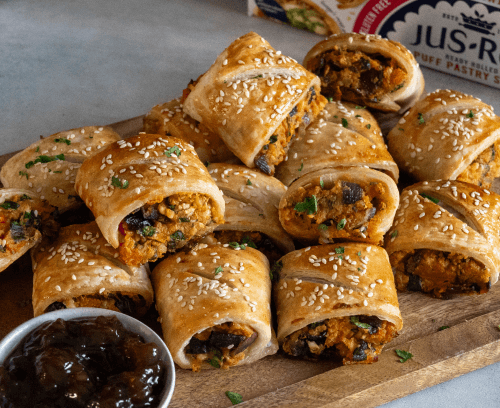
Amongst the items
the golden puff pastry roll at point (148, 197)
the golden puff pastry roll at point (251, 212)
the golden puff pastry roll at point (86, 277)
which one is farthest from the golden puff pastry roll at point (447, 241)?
the golden puff pastry roll at point (86, 277)

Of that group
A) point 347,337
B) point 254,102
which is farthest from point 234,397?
point 254,102

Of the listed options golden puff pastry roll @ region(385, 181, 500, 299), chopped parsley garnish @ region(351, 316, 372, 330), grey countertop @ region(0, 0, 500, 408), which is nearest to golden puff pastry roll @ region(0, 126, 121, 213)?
grey countertop @ region(0, 0, 500, 408)

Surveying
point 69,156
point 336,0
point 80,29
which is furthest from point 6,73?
point 336,0

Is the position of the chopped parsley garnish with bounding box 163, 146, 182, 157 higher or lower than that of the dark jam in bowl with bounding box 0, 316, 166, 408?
higher

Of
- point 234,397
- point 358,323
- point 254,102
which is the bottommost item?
point 234,397

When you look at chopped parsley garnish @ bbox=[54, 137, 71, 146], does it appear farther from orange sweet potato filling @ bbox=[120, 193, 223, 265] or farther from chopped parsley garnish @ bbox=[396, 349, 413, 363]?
chopped parsley garnish @ bbox=[396, 349, 413, 363]

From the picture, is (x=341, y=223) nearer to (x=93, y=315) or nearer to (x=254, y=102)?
(x=254, y=102)

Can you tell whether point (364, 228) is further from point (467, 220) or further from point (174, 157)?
point (174, 157)
